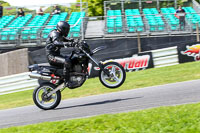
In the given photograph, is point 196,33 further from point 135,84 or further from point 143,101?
point 143,101

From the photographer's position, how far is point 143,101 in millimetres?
7297

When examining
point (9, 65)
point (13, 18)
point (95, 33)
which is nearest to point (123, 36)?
point (95, 33)

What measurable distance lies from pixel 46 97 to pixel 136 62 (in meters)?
7.23

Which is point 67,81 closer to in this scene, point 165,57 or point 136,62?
point 136,62

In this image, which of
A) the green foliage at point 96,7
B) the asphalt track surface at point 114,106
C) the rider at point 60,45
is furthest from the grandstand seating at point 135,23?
the green foliage at point 96,7

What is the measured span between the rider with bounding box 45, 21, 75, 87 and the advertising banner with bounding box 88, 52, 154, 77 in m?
6.44

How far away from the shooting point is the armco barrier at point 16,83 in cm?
1397

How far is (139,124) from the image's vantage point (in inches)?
197

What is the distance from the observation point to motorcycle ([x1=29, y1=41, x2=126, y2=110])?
24.2ft

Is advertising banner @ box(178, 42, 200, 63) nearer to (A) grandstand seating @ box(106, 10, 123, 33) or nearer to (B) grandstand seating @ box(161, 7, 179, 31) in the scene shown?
(B) grandstand seating @ box(161, 7, 179, 31)

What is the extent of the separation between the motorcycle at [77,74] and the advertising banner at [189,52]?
7.40 m

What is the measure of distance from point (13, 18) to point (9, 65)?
26.5 ft

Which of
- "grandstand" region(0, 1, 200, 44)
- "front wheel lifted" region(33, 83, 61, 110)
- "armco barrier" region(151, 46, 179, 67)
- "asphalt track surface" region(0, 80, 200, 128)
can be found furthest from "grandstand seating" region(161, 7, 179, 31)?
"front wheel lifted" region(33, 83, 61, 110)

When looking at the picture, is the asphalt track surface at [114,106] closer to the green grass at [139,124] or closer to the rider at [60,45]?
the rider at [60,45]
